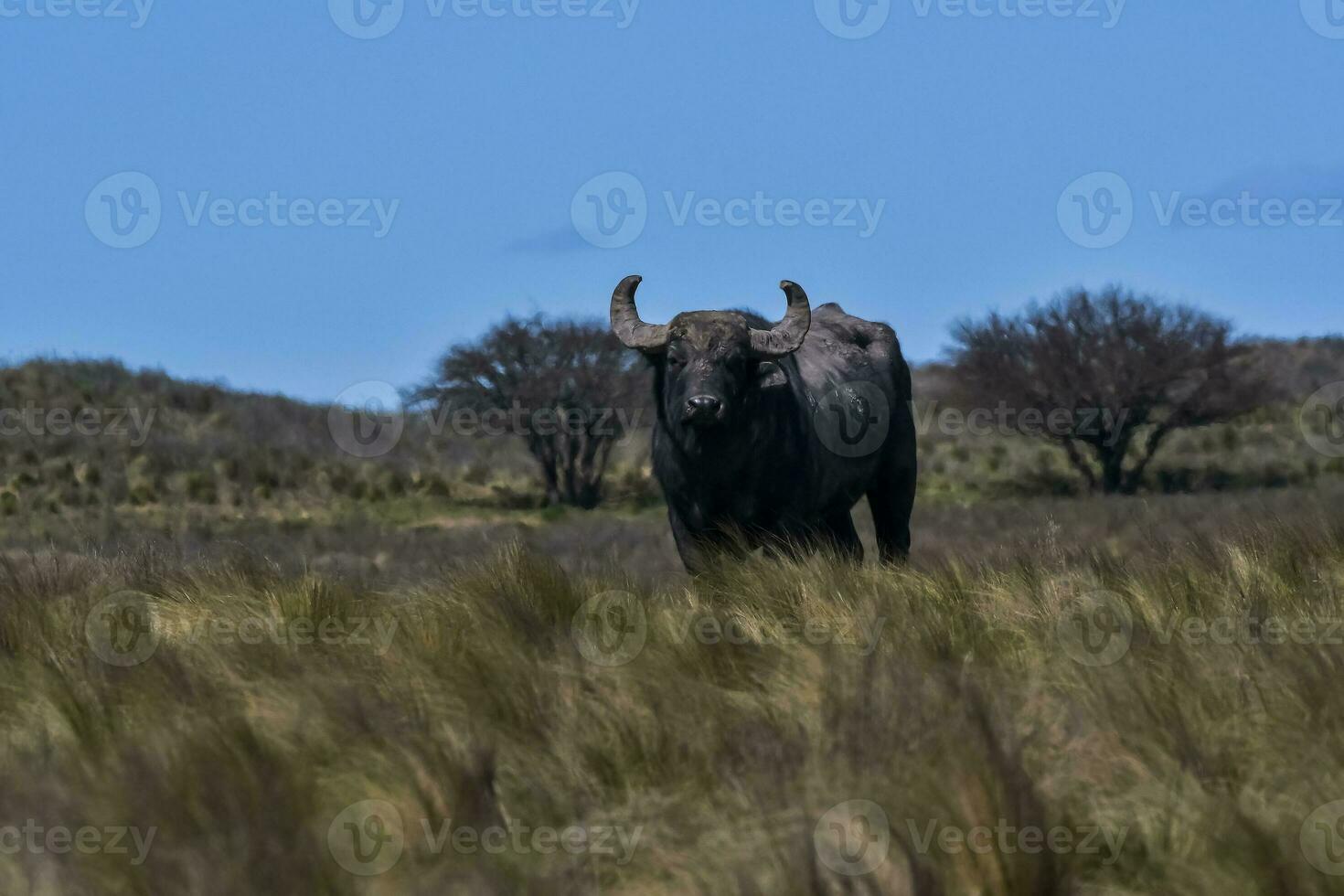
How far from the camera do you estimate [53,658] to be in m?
6.64

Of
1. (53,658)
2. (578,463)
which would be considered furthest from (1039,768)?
(578,463)

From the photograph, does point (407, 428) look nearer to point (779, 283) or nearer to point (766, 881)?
point (779, 283)

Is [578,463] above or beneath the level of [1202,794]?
above

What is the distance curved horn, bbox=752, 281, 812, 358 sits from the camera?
1026 cm

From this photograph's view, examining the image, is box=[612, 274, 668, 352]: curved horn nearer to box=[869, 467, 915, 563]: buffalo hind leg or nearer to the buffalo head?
the buffalo head

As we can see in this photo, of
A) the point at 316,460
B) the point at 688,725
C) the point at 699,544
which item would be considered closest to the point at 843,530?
the point at 699,544

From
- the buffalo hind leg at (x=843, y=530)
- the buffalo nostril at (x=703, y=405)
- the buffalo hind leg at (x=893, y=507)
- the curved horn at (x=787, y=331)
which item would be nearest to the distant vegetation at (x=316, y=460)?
the buffalo hind leg at (x=893, y=507)

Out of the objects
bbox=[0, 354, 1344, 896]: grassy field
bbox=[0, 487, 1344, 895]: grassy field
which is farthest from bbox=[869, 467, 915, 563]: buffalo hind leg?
bbox=[0, 487, 1344, 895]: grassy field

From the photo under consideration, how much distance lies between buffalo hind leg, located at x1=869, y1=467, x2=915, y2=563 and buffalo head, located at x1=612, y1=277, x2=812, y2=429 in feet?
8.01

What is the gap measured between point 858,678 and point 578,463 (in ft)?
119

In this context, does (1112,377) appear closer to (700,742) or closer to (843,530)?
(843,530)

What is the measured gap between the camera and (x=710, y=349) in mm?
9945

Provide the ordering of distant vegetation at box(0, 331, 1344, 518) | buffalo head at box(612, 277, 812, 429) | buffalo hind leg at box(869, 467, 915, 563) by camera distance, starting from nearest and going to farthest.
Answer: buffalo head at box(612, 277, 812, 429), buffalo hind leg at box(869, 467, 915, 563), distant vegetation at box(0, 331, 1344, 518)

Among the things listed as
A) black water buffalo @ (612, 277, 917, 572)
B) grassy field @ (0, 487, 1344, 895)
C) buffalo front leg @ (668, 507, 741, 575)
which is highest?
→ black water buffalo @ (612, 277, 917, 572)
